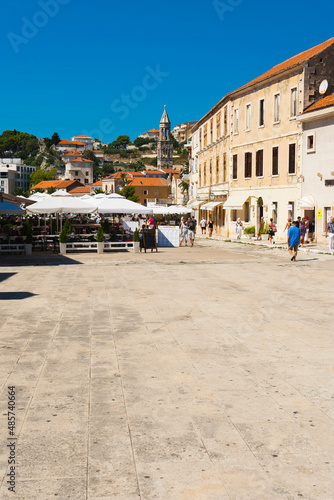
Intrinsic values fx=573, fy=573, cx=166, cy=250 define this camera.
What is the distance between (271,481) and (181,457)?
2.26 feet

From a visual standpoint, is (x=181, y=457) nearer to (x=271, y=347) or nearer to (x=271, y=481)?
(x=271, y=481)

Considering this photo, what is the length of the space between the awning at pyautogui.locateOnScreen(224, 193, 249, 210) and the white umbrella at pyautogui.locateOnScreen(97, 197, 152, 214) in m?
15.6

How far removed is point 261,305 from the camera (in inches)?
426

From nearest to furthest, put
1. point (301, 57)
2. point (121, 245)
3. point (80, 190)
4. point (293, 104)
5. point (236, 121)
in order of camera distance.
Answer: point (121, 245) < point (293, 104) < point (301, 57) < point (236, 121) < point (80, 190)

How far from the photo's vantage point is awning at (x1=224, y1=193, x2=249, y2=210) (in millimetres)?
39438

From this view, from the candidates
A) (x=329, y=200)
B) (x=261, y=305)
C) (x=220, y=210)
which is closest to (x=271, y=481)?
(x=261, y=305)

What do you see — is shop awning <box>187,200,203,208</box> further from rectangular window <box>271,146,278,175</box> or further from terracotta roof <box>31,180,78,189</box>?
terracotta roof <box>31,180,78,189</box>

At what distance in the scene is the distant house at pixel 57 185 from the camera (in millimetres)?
164038

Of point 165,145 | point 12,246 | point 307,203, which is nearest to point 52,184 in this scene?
point 165,145

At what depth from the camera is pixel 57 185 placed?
542ft

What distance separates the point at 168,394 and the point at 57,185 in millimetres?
163842

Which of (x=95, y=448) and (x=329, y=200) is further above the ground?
(x=329, y=200)

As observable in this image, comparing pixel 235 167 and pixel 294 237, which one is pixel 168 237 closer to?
pixel 294 237

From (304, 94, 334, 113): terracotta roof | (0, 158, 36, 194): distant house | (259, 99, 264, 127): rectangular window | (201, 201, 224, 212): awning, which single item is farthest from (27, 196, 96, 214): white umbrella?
(0, 158, 36, 194): distant house
